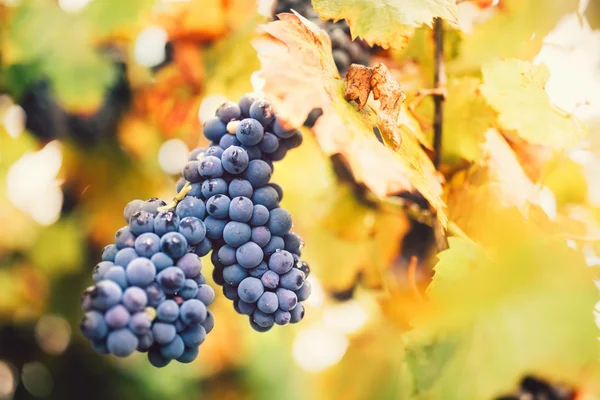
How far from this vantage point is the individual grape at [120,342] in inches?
16.2

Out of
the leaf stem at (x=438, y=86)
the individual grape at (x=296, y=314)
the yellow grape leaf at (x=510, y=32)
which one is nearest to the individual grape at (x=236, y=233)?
the individual grape at (x=296, y=314)

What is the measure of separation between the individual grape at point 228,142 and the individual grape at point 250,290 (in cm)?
16

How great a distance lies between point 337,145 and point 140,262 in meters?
0.22

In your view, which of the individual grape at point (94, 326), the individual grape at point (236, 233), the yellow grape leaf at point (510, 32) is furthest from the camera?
the yellow grape leaf at point (510, 32)

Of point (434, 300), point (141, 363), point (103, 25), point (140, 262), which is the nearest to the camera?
point (140, 262)

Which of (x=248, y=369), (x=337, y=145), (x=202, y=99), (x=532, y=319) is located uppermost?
(x=337, y=145)

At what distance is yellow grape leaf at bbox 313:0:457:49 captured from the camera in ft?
1.75

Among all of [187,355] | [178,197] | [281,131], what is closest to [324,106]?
[281,131]

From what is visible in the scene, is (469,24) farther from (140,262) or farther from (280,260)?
(140,262)

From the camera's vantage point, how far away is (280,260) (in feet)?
1.71

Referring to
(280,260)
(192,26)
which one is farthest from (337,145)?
(192,26)

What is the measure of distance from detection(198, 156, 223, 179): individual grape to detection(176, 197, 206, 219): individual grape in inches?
1.2

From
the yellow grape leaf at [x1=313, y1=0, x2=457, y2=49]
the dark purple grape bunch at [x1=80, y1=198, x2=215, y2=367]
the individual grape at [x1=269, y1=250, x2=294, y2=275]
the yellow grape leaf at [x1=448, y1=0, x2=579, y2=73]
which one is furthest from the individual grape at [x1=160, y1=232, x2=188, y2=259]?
the yellow grape leaf at [x1=448, y1=0, x2=579, y2=73]

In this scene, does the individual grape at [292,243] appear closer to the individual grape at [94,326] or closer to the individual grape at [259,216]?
the individual grape at [259,216]
